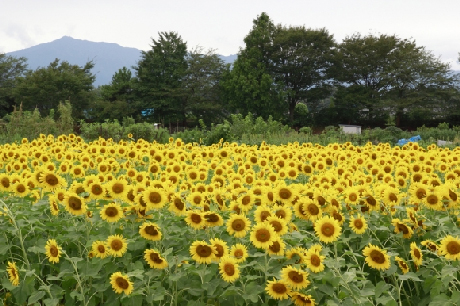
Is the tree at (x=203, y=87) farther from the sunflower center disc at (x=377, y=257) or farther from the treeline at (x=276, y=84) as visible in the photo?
the sunflower center disc at (x=377, y=257)

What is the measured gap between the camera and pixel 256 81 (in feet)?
135

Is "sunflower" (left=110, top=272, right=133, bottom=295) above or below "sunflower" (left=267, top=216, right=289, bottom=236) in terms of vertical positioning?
below

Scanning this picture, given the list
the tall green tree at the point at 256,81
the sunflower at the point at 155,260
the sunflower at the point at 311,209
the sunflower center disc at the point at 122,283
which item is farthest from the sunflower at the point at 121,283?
the tall green tree at the point at 256,81

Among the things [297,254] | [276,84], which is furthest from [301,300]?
[276,84]

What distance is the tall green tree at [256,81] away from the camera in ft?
134

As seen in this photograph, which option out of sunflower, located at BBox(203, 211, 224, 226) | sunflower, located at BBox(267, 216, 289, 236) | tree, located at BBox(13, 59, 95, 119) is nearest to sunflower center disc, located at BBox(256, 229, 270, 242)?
sunflower, located at BBox(267, 216, 289, 236)

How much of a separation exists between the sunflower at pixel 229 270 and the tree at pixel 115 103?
41247mm

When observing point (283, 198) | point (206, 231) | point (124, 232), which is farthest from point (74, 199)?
point (283, 198)

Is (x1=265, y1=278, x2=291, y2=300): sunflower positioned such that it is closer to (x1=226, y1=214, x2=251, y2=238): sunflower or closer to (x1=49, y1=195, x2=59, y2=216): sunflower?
(x1=226, y1=214, x2=251, y2=238): sunflower

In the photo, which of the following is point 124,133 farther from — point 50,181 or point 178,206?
point 178,206

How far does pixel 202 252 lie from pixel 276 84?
41.4 m

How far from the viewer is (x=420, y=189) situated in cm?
369

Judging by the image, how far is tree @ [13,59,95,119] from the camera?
43125mm

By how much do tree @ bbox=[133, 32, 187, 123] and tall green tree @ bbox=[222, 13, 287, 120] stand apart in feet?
15.0
